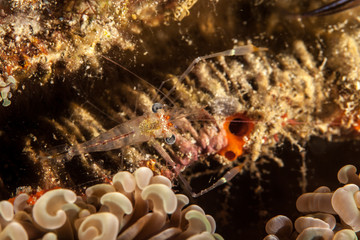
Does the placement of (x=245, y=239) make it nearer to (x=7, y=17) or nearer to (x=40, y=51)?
(x=40, y=51)

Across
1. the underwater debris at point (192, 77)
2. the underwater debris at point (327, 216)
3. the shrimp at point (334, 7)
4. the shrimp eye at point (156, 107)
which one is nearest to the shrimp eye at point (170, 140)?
the underwater debris at point (192, 77)

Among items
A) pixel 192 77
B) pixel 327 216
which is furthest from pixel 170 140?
pixel 327 216

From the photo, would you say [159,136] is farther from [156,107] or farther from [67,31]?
[67,31]

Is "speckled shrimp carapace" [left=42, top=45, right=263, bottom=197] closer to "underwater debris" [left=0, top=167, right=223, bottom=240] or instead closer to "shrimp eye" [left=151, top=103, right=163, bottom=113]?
"shrimp eye" [left=151, top=103, right=163, bottom=113]

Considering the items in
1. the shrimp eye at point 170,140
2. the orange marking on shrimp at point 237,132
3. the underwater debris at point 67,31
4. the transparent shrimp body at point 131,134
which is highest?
the underwater debris at point 67,31

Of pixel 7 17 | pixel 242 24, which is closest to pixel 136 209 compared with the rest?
pixel 7 17

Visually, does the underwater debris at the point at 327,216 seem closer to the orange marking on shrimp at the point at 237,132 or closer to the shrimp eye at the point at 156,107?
the orange marking on shrimp at the point at 237,132
